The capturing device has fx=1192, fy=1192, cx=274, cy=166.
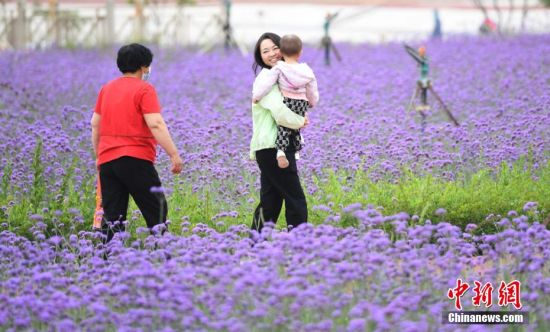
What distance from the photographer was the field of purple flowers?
5.31 m

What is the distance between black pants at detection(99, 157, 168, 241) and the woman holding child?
25.4 inches

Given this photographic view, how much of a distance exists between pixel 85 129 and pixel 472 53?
381 inches

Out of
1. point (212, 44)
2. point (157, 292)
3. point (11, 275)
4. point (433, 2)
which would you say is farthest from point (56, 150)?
point (433, 2)

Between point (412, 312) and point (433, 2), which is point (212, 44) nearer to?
point (412, 312)

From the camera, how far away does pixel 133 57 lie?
708 cm

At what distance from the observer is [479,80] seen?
1503 cm

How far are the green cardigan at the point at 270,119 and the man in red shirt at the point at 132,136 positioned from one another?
1.77ft

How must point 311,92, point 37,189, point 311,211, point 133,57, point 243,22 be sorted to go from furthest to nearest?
1. point 243,22
2. point 37,189
3. point 311,211
4. point 311,92
5. point 133,57

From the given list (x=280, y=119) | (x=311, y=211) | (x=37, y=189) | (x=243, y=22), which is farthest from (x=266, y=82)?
(x=243, y=22)

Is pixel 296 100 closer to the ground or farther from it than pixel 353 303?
farther from it

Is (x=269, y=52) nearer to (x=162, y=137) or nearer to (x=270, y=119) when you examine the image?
(x=270, y=119)

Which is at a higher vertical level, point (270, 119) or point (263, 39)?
point (263, 39)

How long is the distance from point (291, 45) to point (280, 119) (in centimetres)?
45

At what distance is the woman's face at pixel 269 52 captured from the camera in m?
7.30
